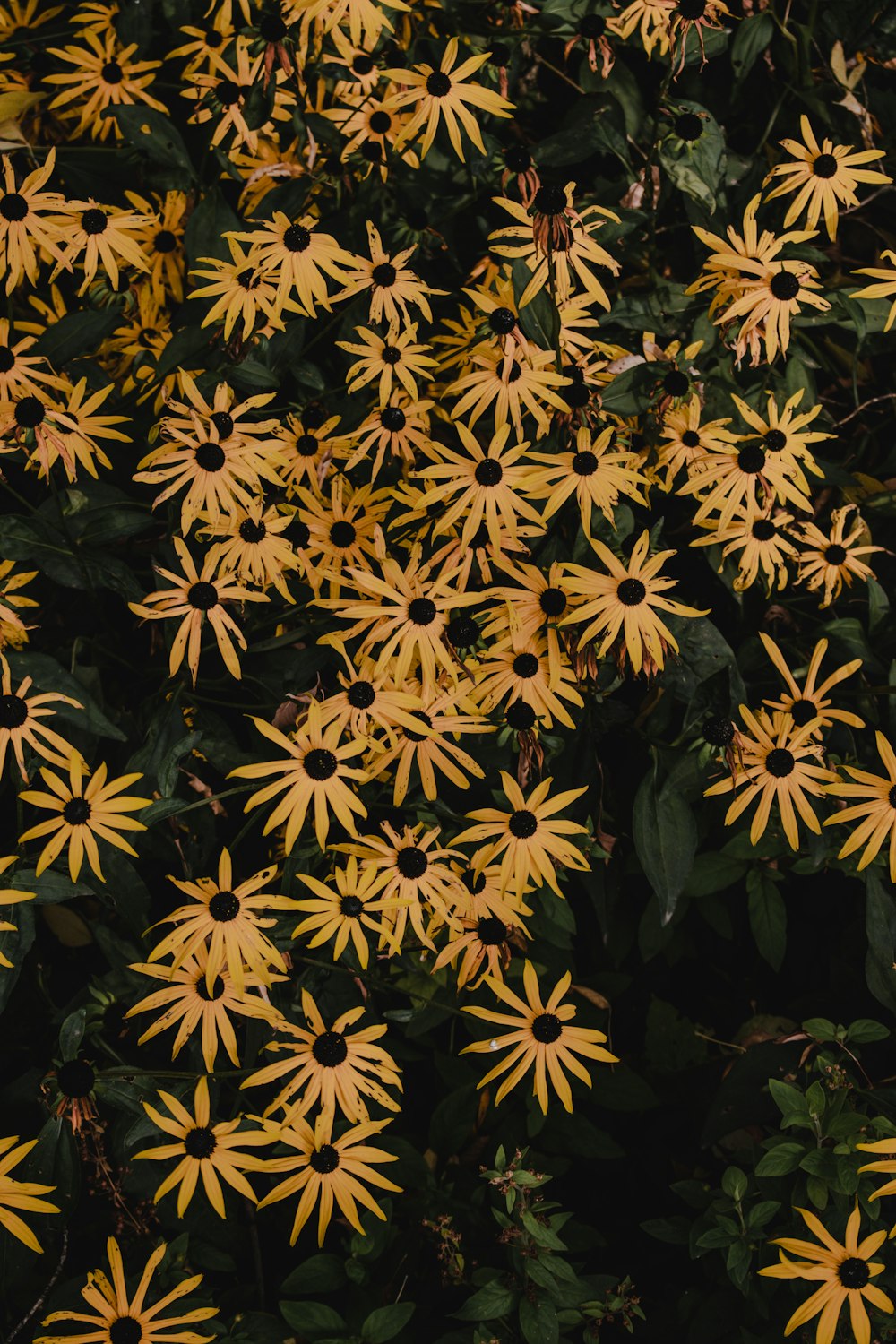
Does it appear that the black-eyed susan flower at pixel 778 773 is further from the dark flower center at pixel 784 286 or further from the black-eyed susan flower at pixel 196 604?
the black-eyed susan flower at pixel 196 604

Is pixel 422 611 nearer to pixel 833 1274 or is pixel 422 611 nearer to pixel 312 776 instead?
pixel 312 776

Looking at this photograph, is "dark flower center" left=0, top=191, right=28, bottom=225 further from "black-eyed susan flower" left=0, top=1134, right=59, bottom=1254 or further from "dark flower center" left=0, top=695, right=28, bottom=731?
"black-eyed susan flower" left=0, top=1134, right=59, bottom=1254

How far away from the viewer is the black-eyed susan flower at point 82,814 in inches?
58.4

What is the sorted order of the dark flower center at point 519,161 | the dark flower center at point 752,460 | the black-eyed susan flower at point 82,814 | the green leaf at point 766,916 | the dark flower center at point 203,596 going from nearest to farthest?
1. the black-eyed susan flower at point 82,814
2. the dark flower center at point 203,596
3. the dark flower center at point 752,460
4. the dark flower center at point 519,161
5. the green leaf at point 766,916

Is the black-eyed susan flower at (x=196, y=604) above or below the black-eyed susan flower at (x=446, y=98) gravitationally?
below

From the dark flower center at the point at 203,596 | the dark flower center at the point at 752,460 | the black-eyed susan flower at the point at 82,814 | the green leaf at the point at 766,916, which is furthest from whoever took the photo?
the green leaf at the point at 766,916

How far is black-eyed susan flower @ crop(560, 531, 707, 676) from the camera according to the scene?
155 centimetres

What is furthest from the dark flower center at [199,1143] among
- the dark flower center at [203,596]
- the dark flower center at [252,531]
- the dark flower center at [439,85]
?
the dark flower center at [439,85]

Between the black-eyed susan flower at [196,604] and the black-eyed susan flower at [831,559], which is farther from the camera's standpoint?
the black-eyed susan flower at [831,559]

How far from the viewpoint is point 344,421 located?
1900 mm

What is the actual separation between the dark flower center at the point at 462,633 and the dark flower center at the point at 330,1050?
57 centimetres

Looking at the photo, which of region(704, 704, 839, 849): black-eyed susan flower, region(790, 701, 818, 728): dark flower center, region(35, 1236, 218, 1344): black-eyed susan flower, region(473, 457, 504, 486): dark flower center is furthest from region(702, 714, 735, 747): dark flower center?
region(35, 1236, 218, 1344): black-eyed susan flower

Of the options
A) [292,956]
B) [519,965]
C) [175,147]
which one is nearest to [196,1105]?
[292,956]

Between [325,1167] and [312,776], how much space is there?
0.54 metres
